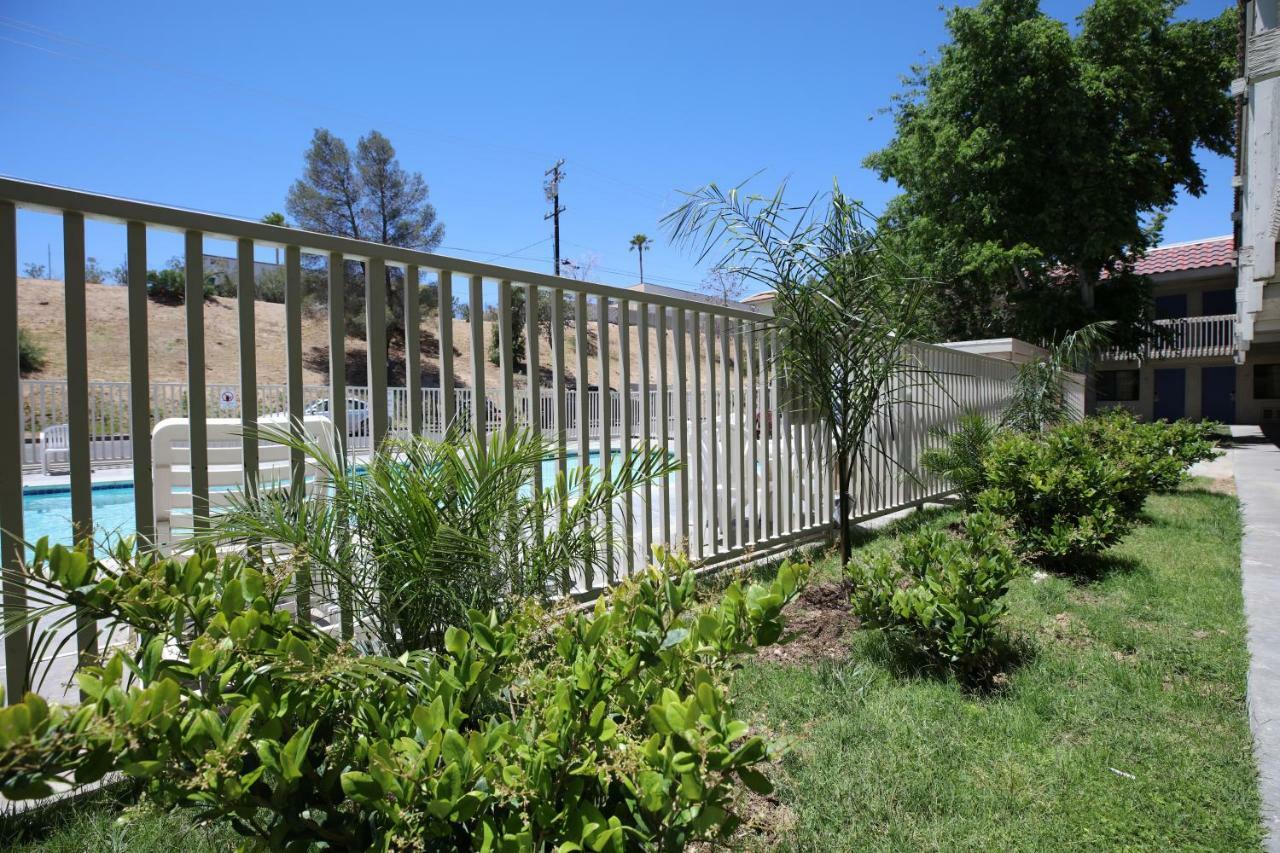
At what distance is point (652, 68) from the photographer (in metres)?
19.4

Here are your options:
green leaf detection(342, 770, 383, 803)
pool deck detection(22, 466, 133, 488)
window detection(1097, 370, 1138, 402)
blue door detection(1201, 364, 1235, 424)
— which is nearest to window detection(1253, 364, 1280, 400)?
blue door detection(1201, 364, 1235, 424)

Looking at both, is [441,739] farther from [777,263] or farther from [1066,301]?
[1066,301]

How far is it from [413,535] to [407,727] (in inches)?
27.5

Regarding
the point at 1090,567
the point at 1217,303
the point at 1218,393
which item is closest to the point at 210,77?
the point at 1090,567

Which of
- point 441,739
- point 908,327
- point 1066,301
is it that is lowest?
point 441,739

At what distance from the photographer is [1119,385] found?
24.5 m

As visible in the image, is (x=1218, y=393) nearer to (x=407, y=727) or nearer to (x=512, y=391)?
(x=512, y=391)

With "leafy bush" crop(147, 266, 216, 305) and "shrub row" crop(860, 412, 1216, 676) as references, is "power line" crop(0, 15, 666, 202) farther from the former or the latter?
"shrub row" crop(860, 412, 1216, 676)

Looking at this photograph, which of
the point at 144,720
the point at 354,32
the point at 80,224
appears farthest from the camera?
the point at 354,32

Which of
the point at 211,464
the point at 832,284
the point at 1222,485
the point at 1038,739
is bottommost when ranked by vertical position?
the point at 1038,739

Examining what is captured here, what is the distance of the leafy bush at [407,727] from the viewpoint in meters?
0.87

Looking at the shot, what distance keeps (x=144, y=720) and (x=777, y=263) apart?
3202 mm

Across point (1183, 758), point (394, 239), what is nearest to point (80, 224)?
point (1183, 758)

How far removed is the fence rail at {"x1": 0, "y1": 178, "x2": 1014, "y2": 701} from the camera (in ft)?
5.45
